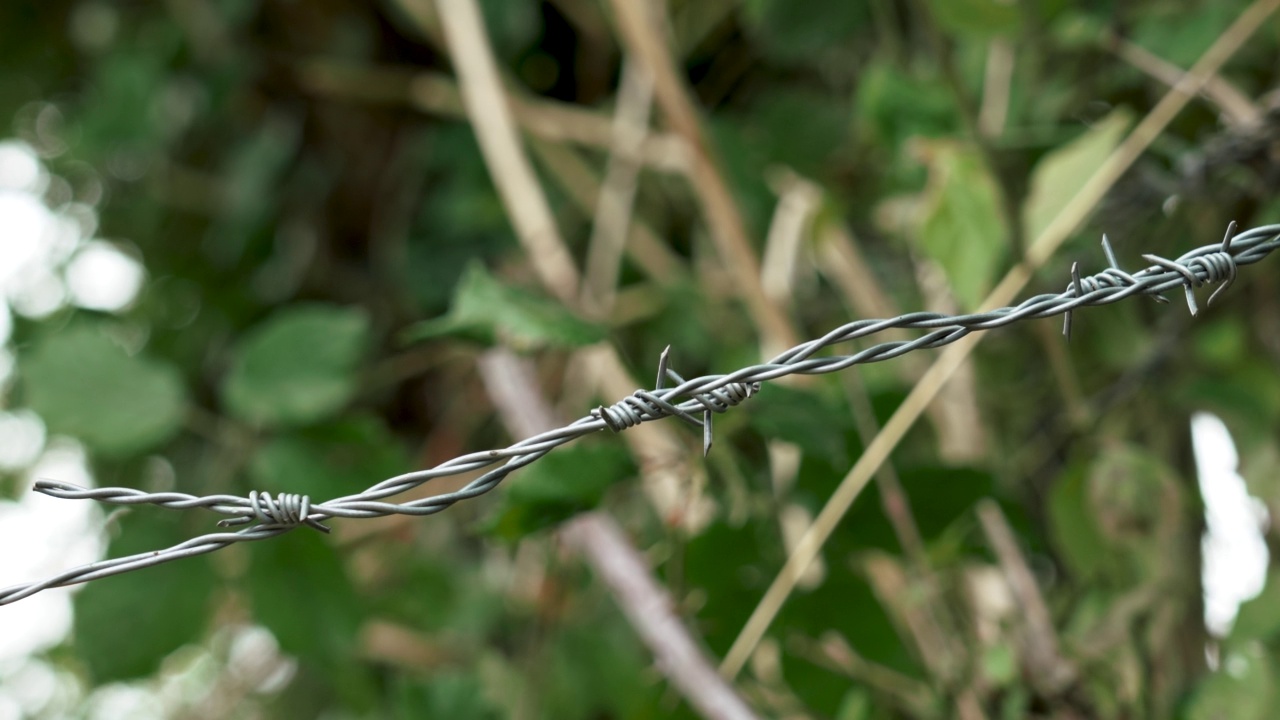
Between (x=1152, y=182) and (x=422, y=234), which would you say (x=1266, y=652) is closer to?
(x=1152, y=182)

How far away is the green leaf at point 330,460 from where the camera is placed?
599 mm

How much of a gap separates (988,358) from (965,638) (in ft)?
0.70

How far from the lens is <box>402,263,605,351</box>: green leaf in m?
0.41

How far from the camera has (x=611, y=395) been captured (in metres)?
0.68

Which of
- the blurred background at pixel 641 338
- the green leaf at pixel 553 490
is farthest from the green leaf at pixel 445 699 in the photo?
the green leaf at pixel 553 490

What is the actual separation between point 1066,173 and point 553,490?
28 cm

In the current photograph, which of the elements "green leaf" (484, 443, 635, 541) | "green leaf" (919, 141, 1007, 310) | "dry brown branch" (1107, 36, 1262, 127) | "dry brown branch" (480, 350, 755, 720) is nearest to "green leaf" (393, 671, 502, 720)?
"dry brown branch" (480, 350, 755, 720)

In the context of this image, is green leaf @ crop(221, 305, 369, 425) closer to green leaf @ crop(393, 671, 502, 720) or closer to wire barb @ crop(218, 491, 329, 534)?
green leaf @ crop(393, 671, 502, 720)

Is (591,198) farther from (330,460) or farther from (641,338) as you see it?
(330,460)

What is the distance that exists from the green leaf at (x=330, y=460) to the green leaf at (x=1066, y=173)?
0.38 m

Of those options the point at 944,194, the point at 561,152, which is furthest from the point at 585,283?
the point at 944,194

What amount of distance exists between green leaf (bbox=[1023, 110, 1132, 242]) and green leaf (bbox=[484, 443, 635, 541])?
9.3 inches

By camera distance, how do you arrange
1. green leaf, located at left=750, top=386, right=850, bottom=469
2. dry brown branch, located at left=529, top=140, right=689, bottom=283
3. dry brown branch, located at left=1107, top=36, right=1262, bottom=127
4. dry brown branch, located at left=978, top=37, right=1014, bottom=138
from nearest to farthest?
1. green leaf, located at left=750, top=386, right=850, bottom=469
2. dry brown branch, located at left=1107, top=36, right=1262, bottom=127
3. dry brown branch, located at left=978, top=37, right=1014, bottom=138
4. dry brown branch, located at left=529, top=140, right=689, bottom=283

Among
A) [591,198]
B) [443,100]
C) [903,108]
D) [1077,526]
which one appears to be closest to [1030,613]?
[1077,526]
